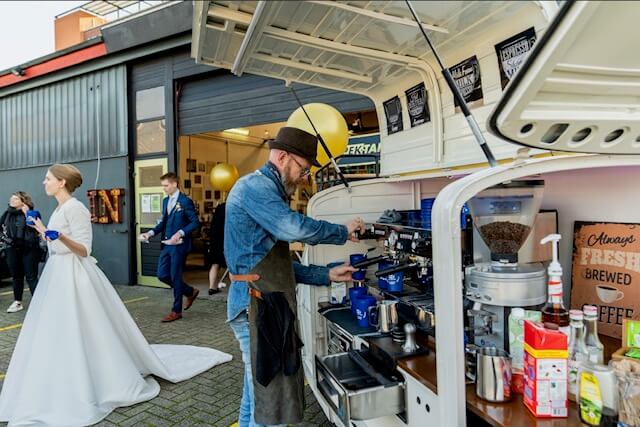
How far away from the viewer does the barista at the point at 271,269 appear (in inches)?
73.8

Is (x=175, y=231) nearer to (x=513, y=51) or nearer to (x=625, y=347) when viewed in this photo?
(x=513, y=51)

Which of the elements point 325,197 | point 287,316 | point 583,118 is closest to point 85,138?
point 325,197

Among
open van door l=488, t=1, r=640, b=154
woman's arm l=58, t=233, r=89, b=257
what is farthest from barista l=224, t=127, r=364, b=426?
woman's arm l=58, t=233, r=89, b=257

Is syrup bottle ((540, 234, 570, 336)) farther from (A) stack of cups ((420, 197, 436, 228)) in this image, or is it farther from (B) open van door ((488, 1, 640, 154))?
(A) stack of cups ((420, 197, 436, 228))

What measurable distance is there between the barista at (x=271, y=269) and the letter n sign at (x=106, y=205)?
268 inches

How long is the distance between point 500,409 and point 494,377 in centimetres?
9

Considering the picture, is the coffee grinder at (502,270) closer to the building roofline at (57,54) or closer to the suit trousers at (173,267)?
the suit trousers at (173,267)

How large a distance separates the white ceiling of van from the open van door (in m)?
0.28

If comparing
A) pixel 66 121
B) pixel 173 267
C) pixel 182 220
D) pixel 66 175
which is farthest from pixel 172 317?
pixel 66 121

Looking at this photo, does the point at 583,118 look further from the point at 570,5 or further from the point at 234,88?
the point at 234,88

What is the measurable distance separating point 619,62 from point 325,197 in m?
1.81

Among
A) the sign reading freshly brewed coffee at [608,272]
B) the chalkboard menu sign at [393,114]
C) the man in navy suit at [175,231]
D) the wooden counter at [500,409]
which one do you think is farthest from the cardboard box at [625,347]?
the man in navy suit at [175,231]

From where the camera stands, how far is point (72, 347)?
2959mm

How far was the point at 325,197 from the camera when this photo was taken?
2689mm
